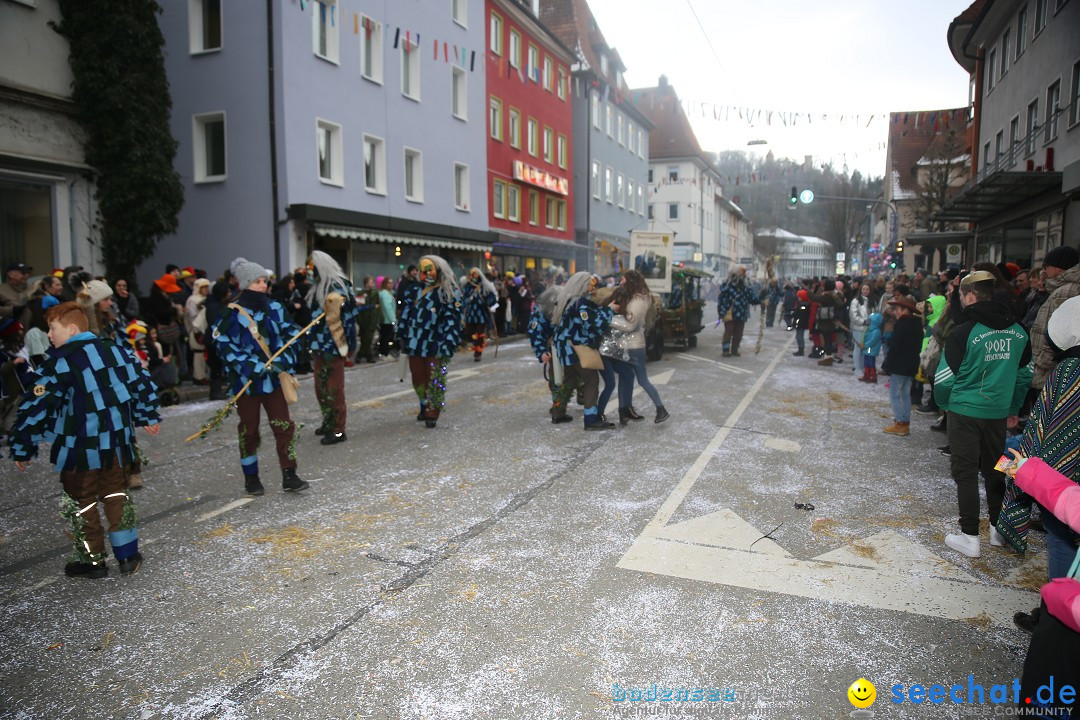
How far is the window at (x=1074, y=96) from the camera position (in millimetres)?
15681

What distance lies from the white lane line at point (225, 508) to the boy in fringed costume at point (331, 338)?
1997mm

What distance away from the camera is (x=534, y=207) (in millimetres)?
33562

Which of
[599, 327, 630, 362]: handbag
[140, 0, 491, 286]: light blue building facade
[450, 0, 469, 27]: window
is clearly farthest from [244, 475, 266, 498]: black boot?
[450, 0, 469, 27]: window

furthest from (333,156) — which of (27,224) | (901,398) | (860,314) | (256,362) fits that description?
(901,398)

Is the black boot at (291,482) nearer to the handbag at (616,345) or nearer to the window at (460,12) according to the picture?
the handbag at (616,345)

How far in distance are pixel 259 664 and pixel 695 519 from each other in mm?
3136

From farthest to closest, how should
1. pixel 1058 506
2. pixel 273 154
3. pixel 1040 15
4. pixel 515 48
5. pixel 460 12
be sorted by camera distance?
pixel 515 48 → pixel 460 12 → pixel 1040 15 → pixel 273 154 → pixel 1058 506

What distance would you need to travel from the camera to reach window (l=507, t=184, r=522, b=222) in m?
31.0

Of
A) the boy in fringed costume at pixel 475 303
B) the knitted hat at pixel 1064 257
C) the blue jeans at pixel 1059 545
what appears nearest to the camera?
the blue jeans at pixel 1059 545

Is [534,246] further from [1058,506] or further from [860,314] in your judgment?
[1058,506]

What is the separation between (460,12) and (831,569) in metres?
Answer: 26.1

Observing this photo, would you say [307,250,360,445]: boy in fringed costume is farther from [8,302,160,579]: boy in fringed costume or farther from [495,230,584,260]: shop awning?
[495,230,584,260]: shop awning

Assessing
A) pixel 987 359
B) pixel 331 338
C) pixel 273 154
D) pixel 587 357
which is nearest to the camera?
pixel 987 359

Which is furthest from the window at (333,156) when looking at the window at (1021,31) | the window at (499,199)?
the window at (1021,31)
